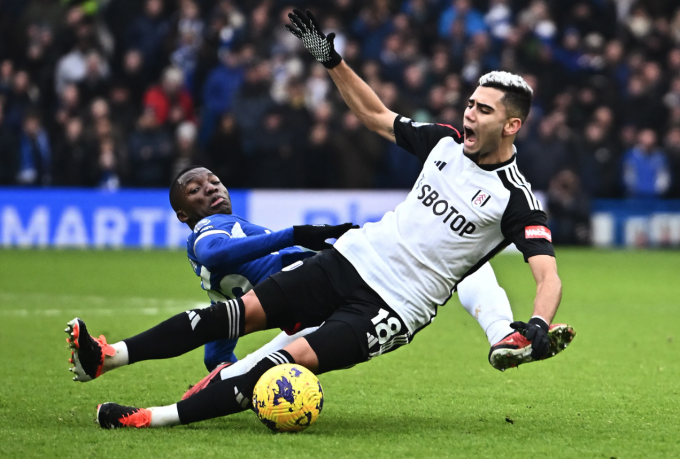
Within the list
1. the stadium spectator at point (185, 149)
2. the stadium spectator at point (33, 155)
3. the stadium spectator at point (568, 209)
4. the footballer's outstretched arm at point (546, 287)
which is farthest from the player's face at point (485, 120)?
the stadium spectator at point (33, 155)

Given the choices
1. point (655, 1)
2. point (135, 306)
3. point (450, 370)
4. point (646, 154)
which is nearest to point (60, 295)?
point (135, 306)

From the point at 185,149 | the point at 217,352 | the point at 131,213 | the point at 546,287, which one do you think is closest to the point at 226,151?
the point at 185,149

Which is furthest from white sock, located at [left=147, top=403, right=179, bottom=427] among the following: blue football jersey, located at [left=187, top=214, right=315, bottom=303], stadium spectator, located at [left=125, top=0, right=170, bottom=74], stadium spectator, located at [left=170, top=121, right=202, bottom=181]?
stadium spectator, located at [left=125, top=0, right=170, bottom=74]

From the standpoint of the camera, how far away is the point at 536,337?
4250 mm

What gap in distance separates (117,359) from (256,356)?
0.77m

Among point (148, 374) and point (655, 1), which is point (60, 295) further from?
point (655, 1)

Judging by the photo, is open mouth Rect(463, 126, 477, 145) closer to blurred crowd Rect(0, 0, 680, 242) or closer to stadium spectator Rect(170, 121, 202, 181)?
blurred crowd Rect(0, 0, 680, 242)

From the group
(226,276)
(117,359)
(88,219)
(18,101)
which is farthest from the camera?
(18,101)

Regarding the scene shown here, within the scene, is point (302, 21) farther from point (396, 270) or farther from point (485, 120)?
point (396, 270)

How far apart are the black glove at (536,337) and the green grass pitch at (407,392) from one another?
1.33ft

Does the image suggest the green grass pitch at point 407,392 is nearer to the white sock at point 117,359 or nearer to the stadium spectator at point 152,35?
the white sock at point 117,359

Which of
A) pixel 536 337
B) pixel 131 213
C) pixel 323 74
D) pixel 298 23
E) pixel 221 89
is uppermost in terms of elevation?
pixel 323 74

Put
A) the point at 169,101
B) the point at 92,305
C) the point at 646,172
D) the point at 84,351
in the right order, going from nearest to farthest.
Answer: the point at 84,351 → the point at 92,305 → the point at 646,172 → the point at 169,101

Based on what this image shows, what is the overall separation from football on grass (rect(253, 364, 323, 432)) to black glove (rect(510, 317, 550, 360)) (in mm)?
953
